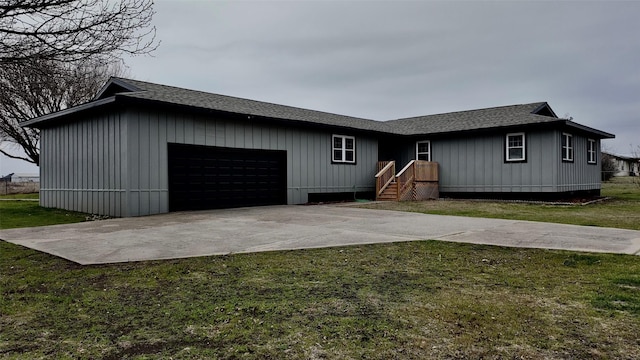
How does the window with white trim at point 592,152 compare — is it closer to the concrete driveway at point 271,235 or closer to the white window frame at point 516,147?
the white window frame at point 516,147

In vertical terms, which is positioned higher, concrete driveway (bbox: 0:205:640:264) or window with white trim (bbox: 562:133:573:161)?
window with white trim (bbox: 562:133:573:161)

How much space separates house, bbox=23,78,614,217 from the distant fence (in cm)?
1831

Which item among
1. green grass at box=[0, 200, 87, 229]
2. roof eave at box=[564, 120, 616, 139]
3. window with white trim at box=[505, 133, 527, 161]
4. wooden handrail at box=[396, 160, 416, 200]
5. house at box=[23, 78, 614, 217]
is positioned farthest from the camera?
wooden handrail at box=[396, 160, 416, 200]

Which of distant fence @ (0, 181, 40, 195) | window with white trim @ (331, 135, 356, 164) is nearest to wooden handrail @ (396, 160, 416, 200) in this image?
window with white trim @ (331, 135, 356, 164)

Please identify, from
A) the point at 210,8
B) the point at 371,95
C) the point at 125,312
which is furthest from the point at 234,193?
the point at 371,95

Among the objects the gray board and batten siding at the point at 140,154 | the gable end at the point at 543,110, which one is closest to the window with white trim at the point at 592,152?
the gable end at the point at 543,110

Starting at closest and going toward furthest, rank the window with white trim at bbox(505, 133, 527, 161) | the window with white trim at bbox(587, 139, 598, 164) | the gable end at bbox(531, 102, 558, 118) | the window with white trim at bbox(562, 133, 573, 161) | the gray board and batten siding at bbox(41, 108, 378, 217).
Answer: the gray board and batten siding at bbox(41, 108, 378, 217) < the window with white trim at bbox(562, 133, 573, 161) < the window with white trim at bbox(505, 133, 527, 161) < the gable end at bbox(531, 102, 558, 118) < the window with white trim at bbox(587, 139, 598, 164)

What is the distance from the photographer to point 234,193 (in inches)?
548

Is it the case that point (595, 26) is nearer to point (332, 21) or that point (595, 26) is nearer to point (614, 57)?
point (614, 57)

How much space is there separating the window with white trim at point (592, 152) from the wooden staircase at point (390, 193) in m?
10.3

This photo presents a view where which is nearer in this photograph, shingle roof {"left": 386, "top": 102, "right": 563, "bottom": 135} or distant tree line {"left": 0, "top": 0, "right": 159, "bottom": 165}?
distant tree line {"left": 0, "top": 0, "right": 159, "bottom": 165}

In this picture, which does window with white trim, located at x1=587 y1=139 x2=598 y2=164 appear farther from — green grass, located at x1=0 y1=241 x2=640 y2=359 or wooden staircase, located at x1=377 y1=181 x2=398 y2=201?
green grass, located at x1=0 y1=241 x2=640 y2=359

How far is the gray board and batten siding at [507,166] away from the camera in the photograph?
634 inches

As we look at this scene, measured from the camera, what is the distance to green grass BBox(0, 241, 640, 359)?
2572 mm
